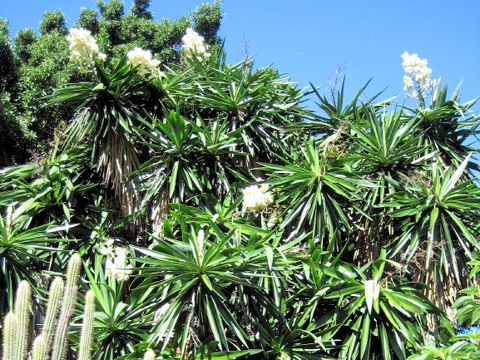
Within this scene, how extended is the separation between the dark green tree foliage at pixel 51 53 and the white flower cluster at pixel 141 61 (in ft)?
4.43

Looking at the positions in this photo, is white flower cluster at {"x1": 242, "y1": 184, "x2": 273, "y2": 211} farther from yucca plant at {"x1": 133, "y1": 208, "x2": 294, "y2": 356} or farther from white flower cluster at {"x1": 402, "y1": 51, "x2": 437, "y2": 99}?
white flower cluster at {"x1": 402, "y1": 51, "x2": 437, "y2": 99}

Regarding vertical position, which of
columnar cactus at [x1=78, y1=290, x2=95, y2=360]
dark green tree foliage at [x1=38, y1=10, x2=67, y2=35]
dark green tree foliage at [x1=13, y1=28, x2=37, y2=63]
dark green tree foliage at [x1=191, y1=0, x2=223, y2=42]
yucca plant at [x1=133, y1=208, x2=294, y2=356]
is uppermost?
dark green tree foliage at [x1=38, y1=10, x2=67, y2=35]

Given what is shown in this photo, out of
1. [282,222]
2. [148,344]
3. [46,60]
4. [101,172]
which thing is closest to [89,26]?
[46,60]

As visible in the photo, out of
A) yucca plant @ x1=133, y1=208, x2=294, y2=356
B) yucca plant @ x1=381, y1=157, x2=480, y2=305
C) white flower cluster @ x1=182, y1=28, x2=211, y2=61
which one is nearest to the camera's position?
yucca plant @ x1=133, y1=208, x2=294, y2=356

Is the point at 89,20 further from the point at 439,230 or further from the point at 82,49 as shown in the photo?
the point at 439,230

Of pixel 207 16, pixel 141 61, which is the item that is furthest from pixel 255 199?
pixel 207 16

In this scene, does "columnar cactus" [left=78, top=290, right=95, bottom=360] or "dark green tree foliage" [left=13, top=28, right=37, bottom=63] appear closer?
"columnar cactus" [left=78, top=290, right=95, bottom=360]

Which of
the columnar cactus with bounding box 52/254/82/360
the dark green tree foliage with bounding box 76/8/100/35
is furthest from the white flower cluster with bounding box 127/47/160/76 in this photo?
the dark green tree foliage with bounding box 76/8/100/35

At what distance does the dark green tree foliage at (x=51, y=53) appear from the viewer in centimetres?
845

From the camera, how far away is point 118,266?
4.47 meters

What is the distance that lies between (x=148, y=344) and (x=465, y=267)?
261 cm

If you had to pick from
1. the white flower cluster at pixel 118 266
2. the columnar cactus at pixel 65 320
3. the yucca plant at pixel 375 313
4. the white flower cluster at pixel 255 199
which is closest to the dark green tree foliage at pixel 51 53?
the white flower cluster at pixel 118 266

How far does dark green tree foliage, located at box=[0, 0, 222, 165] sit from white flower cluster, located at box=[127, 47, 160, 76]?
135 cm

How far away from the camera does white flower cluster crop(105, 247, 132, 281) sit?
4.41m
